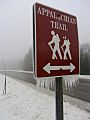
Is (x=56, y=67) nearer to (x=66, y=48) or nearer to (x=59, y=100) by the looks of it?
(x=66, y=48)

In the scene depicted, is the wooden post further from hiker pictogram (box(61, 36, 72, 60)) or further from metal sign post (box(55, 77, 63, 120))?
hiker pictogram (box(61, 36, 72, 60))

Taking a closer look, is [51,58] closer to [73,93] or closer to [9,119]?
[9,119]

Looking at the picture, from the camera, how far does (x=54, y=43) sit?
4.17 ft

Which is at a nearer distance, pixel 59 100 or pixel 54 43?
pixel 54 43

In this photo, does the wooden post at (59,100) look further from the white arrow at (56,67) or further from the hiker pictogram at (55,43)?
the hiker pictogram at (55,43)

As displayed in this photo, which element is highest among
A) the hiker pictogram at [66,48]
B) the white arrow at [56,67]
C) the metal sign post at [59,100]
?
the hiker pictogram at [66,48]

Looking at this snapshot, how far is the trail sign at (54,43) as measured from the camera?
1218mm

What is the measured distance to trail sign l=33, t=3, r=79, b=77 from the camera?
1218 millimetres

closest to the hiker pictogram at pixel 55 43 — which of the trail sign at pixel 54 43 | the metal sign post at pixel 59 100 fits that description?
the trail sign at pixel 54 43

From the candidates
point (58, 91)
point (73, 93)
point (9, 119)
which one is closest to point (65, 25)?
point (58, 91)

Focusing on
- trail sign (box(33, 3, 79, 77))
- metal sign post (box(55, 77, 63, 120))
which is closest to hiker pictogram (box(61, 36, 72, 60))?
trail sign (box(33, 3, 79, 77))

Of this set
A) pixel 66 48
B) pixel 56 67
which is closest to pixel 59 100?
pixel 56 67

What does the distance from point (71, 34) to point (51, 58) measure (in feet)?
0.96

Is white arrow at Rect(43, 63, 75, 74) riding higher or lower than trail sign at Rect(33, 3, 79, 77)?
lower
